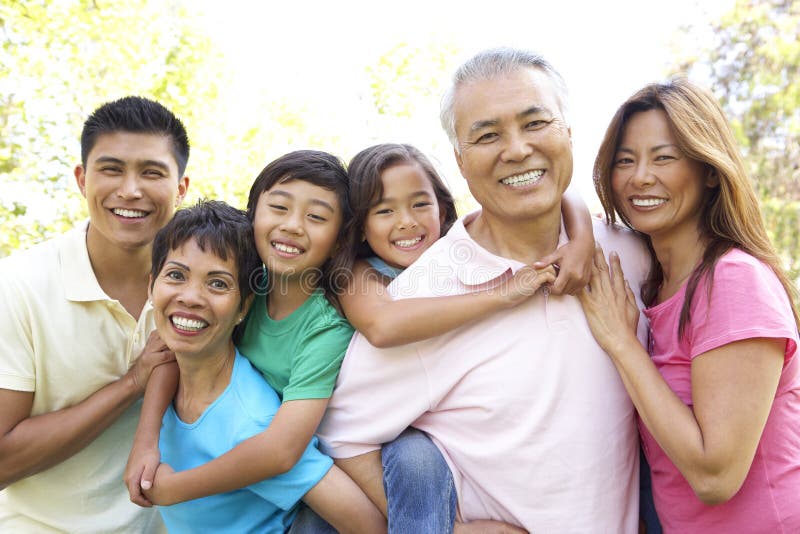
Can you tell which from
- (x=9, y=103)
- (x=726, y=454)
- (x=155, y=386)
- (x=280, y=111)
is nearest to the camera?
(x=726, y=454)

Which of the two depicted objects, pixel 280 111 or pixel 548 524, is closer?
pixel 548 524

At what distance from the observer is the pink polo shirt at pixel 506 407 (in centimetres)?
211

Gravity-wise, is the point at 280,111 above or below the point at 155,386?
A: above

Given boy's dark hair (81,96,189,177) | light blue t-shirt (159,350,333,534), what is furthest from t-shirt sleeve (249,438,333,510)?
boy's dark hair (81,96,189,177)

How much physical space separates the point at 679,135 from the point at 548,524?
132 centimetres

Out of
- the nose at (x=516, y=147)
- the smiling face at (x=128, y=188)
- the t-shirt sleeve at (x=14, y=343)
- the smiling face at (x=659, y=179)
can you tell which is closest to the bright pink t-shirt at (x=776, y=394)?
the smiling face at (x=659, y=179)

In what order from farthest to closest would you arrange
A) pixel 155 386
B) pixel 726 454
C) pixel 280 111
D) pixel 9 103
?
pixel 280 111, pixel 9 103, pixel 155 386, pixel 726 454

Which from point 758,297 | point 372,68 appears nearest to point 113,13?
point 372,68

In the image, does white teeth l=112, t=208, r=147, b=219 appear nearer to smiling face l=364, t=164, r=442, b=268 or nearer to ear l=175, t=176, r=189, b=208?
ear l=175, t=176, r=189, b=208

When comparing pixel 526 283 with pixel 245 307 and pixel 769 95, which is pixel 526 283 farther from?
pixel 769 95

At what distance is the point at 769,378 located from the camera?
1.85 m

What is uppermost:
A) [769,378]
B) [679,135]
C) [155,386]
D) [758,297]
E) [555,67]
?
[555,67]

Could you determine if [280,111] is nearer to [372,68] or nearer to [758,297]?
[372,68]

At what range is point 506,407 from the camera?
Result: 2.17m
